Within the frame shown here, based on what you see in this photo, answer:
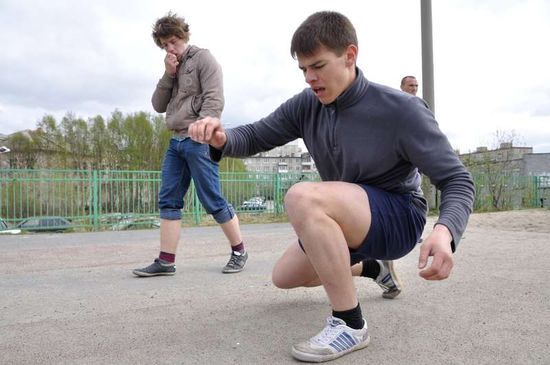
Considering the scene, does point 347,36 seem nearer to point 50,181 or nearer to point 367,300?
point 367,300

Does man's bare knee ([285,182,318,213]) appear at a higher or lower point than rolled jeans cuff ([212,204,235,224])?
higher

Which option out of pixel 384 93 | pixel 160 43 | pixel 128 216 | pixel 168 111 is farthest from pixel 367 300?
pixel 128 216

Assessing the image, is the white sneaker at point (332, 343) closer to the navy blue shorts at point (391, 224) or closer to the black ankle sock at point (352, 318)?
the black ankle sock at point (352, 318)

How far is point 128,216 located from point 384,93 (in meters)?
11.5

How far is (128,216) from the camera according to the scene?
12617 millimetres

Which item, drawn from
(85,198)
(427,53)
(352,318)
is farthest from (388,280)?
(85,198)

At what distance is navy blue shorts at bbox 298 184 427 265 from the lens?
204cm

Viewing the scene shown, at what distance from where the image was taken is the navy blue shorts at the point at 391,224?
2045 mm

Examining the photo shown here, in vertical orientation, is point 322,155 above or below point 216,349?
above

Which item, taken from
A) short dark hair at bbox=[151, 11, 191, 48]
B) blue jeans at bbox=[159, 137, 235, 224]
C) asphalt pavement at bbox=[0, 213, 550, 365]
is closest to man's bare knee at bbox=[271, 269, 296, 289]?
asphalt pavement at bbox=[0, 213, 550, 365]

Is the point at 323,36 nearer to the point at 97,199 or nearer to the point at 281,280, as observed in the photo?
the point at 281,280

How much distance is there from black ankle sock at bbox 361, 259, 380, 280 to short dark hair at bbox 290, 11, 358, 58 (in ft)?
3.86

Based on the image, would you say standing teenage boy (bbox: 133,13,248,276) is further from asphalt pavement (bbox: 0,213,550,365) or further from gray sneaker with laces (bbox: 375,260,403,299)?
gray sneaker with laces (bbox: 375,260,403,299)

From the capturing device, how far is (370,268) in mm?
2613
